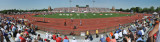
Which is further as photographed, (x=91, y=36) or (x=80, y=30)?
(x=80, y=30)

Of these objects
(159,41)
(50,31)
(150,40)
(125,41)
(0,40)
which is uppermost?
(159,41)

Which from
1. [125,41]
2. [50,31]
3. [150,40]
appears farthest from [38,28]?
[150,40]

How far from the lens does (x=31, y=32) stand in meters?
14.2

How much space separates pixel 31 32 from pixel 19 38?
24.0 ft

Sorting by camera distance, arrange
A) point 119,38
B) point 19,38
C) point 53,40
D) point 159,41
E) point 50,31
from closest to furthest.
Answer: point 159,41, point 19,38, point 119,38, point 53,40, point 50,31

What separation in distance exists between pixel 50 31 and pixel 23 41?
9.97 meters

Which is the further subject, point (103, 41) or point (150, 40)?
point (103, 41)

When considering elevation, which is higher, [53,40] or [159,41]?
[159,41]

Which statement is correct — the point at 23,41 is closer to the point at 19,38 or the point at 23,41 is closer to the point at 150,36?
the point at 19,38

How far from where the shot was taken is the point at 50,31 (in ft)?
56.5

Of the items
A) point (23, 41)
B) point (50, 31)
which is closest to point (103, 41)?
point (23, 41)

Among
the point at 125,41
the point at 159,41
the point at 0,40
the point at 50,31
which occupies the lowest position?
the point at 50,31

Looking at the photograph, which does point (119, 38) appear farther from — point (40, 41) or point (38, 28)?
point (38, 28)

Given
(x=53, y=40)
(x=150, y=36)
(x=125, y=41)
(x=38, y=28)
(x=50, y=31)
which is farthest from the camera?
(x=38, y=28)
